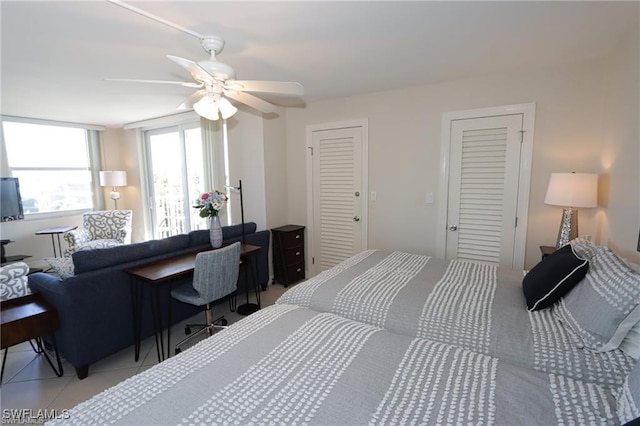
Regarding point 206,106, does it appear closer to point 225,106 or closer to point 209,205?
point 225,106

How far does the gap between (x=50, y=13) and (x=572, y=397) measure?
315 centimetres

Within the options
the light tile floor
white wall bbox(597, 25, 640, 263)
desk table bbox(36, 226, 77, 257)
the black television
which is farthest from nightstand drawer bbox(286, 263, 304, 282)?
the black television

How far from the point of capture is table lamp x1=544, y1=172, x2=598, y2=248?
2297 millimetres

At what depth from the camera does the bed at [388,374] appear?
3.08 ft

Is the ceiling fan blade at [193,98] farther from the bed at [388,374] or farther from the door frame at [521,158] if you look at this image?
the door frame at [521,158]

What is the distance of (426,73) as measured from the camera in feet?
9.32

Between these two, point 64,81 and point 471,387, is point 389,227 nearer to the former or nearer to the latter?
point 471,387

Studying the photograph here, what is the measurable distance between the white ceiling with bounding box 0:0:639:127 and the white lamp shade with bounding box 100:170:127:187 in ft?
7.14

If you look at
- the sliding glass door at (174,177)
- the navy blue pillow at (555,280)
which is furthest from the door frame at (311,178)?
the navy blue pillow at (555,280)

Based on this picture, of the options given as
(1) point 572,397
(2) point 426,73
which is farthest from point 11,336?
(2) point 426,73

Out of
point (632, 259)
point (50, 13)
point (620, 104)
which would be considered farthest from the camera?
point (620, 104)

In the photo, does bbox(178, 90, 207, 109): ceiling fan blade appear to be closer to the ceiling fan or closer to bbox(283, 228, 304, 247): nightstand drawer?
the ceiling fan

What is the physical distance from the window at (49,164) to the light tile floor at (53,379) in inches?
130

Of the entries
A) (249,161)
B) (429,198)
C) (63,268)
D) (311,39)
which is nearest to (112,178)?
(249,161)
